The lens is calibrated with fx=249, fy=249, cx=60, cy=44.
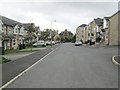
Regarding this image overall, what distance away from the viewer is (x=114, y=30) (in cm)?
5900

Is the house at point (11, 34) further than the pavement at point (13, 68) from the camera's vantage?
Yes

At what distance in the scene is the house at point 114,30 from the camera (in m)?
56.5

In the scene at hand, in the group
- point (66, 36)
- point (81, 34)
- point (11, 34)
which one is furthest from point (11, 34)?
point (66, 36)

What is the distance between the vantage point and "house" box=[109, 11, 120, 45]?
185ft

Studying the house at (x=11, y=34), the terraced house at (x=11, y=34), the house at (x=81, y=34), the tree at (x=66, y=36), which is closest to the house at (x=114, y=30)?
the terraced house at (x=11, y=34)

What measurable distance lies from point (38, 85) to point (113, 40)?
50.5m

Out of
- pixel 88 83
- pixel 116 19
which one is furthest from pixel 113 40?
pixel 88 83

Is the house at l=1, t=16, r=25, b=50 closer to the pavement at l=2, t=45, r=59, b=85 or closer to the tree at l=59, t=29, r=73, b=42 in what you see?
the pavement at l=2, t=45, r=59, b=85

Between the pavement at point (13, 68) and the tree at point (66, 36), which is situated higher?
the tree at point (66, 36)

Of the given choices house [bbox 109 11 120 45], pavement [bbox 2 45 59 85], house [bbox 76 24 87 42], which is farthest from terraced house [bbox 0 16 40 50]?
house [bbox 76 24 87 42]

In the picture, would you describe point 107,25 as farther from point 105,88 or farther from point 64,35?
point 64,35

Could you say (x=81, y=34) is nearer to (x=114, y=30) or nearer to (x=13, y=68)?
(x=114, y=30)

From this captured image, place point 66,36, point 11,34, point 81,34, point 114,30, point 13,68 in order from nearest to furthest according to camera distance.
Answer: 1. point 13,68
2. point 11,34
3. point 114,30
4. point 81,34
5. point 66,36

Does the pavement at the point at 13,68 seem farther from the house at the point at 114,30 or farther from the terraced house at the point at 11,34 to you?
the house at the point at 114,30
